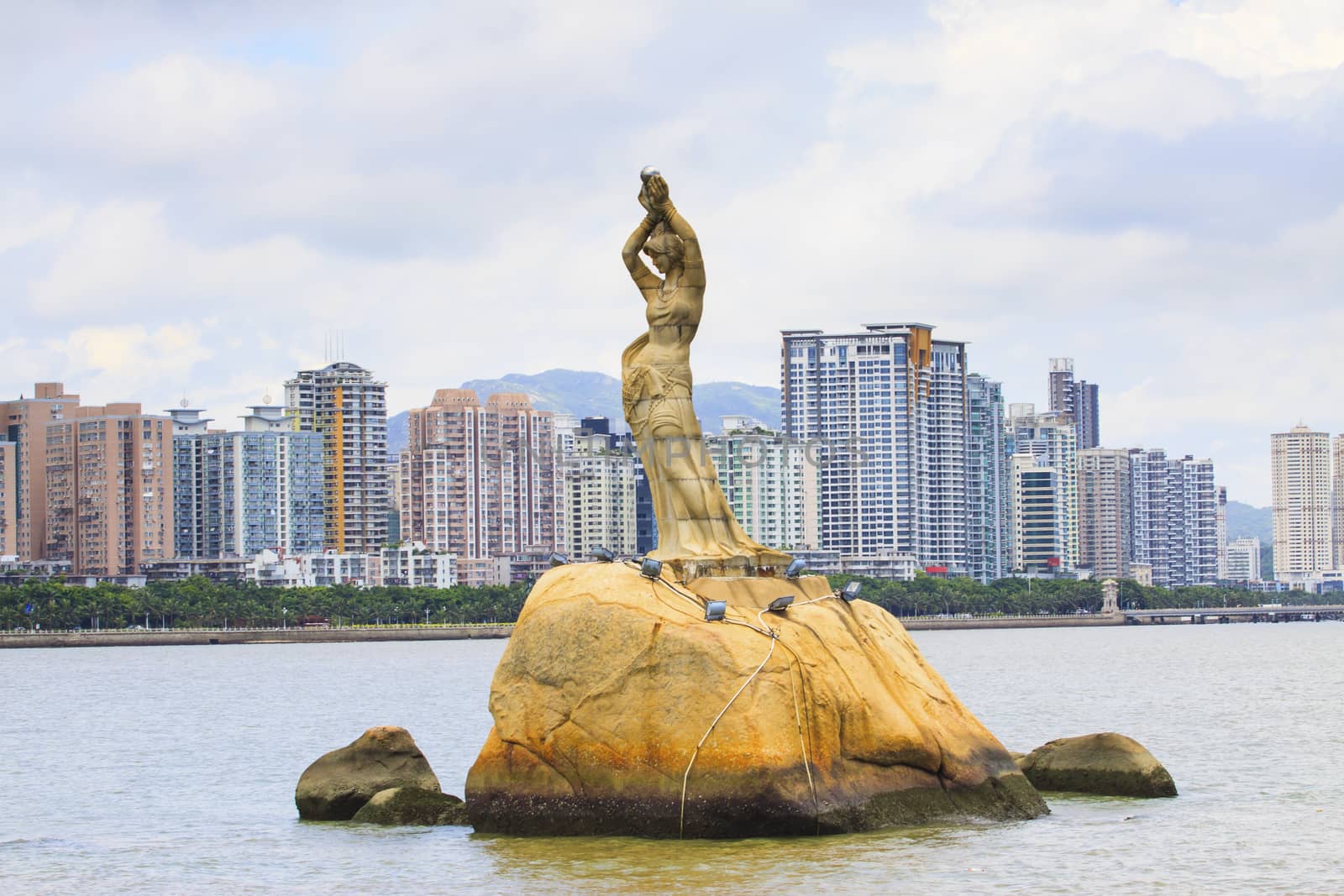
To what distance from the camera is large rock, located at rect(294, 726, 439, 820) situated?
29.7 m

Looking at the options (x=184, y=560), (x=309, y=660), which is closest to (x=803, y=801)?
(x=309, y=660)

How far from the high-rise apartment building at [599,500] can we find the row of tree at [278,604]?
34.4 meters

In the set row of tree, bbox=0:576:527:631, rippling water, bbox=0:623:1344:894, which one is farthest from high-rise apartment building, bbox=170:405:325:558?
rippling water, bbox=0:623:1344:894

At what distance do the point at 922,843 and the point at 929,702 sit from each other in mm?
2266

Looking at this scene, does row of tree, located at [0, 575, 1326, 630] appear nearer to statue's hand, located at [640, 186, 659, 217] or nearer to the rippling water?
the rippling water

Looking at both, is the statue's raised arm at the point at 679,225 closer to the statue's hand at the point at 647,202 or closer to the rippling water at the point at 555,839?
the statue's hand at the point at 647,202

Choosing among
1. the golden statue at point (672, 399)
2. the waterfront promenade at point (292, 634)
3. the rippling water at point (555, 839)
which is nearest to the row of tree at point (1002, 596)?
the waterfront promenade at point (292, 634)

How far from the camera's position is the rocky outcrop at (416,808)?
28625 mm

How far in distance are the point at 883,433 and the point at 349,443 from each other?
49.7 metres

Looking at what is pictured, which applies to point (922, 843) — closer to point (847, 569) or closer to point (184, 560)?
point (184, 560)

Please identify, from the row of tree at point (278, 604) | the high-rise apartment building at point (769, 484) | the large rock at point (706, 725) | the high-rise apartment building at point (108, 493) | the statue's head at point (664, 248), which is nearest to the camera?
the large rock at point (706, 725)

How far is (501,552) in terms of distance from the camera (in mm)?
197625

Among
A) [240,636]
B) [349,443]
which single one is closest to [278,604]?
[240,636]

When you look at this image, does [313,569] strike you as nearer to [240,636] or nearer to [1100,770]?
[240,636]
